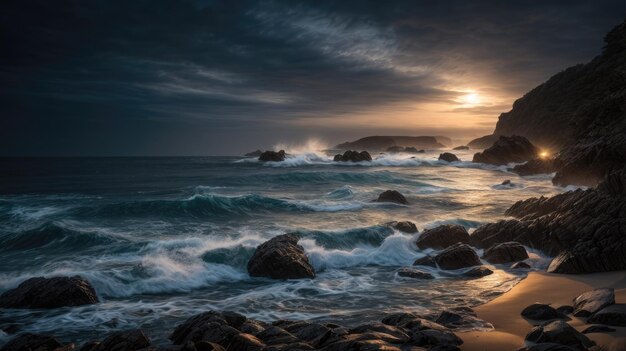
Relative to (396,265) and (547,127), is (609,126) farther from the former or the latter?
(547,127)

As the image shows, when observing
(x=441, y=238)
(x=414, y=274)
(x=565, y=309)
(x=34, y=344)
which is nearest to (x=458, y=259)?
(x=414, y=274)

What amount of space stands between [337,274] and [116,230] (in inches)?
521

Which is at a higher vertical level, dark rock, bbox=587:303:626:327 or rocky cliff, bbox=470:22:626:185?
rocky cliff, bbox=470:22:626:185

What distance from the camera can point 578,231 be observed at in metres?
14.5

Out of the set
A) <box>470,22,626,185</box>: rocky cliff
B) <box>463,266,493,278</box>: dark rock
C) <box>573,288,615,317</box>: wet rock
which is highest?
<box>470,22,626,185</box>: rocky cliff

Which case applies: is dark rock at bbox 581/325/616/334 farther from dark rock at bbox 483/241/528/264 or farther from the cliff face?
the cliff face

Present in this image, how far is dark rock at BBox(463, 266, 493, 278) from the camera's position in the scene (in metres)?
13.4

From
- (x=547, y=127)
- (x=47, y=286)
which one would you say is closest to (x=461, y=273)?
(x=47, y=286)

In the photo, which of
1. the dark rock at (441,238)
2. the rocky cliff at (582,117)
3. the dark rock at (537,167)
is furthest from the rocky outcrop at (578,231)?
the dark rock at (537,167)

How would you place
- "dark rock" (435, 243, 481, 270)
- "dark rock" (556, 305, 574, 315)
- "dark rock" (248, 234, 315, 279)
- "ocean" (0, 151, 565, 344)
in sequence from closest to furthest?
"dark rock" (556, 305, 574, 315) < "ocean" (0, 151, 565, 344) < "dark rock" (248, 234, 315, 279) < "dark rock" (435, 243, 481, 270)

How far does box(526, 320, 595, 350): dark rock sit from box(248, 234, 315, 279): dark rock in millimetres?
7990

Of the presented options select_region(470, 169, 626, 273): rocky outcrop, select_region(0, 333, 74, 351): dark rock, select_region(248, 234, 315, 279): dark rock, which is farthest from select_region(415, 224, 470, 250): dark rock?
select_region(0, 333, 74, 351): dark rock

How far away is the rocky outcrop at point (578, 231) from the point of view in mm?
12391

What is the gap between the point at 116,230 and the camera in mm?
21547
